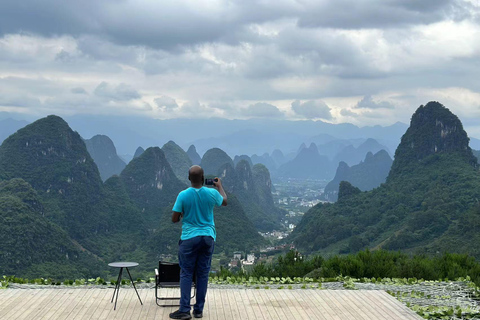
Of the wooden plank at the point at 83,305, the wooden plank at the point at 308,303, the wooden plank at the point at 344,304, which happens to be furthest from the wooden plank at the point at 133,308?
the wooden plank at the point at 344,304

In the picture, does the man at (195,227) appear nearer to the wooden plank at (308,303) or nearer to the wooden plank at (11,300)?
the wooden plank at (308,303)

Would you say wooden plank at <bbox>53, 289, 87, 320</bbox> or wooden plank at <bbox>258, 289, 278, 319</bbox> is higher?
wooden plank at <bbox>258, 289, 278, 319</bbox>

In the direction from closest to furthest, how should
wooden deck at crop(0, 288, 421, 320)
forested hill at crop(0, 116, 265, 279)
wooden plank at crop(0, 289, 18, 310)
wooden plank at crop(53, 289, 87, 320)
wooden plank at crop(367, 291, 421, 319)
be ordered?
1. wooden plank at crop(53, 289, 87, 320)
2. wooden deck at crop(0, 288, 421, 320)
3. wooden plank at crop(367, 291, 421, 319)
4. wooden plank at crop(0, 289, 18, 310)
5. forested hill at crop(0, 116, 265, 279)

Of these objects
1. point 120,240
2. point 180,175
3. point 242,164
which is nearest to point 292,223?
point 242,164

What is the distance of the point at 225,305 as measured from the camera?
6.81m

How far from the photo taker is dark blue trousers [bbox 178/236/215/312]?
226 inches

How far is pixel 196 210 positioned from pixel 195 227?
20cm

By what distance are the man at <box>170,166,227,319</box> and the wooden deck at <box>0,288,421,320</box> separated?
2.42ft

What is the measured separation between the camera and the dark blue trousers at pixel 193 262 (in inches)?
226

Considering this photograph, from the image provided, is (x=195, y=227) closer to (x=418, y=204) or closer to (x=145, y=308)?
(x=145, y=308)

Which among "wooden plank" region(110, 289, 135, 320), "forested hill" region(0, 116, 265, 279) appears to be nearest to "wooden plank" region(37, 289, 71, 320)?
"wooden plank" region(110, 289, 135, 320)

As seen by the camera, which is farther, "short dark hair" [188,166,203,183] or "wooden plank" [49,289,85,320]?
"wooden plank" [49,289,85,320]

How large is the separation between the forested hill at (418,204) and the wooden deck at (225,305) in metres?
39.5

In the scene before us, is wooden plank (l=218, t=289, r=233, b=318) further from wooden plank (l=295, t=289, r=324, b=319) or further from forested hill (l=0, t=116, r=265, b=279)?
forested hill (l=0, t=116, r=265, b=279)
